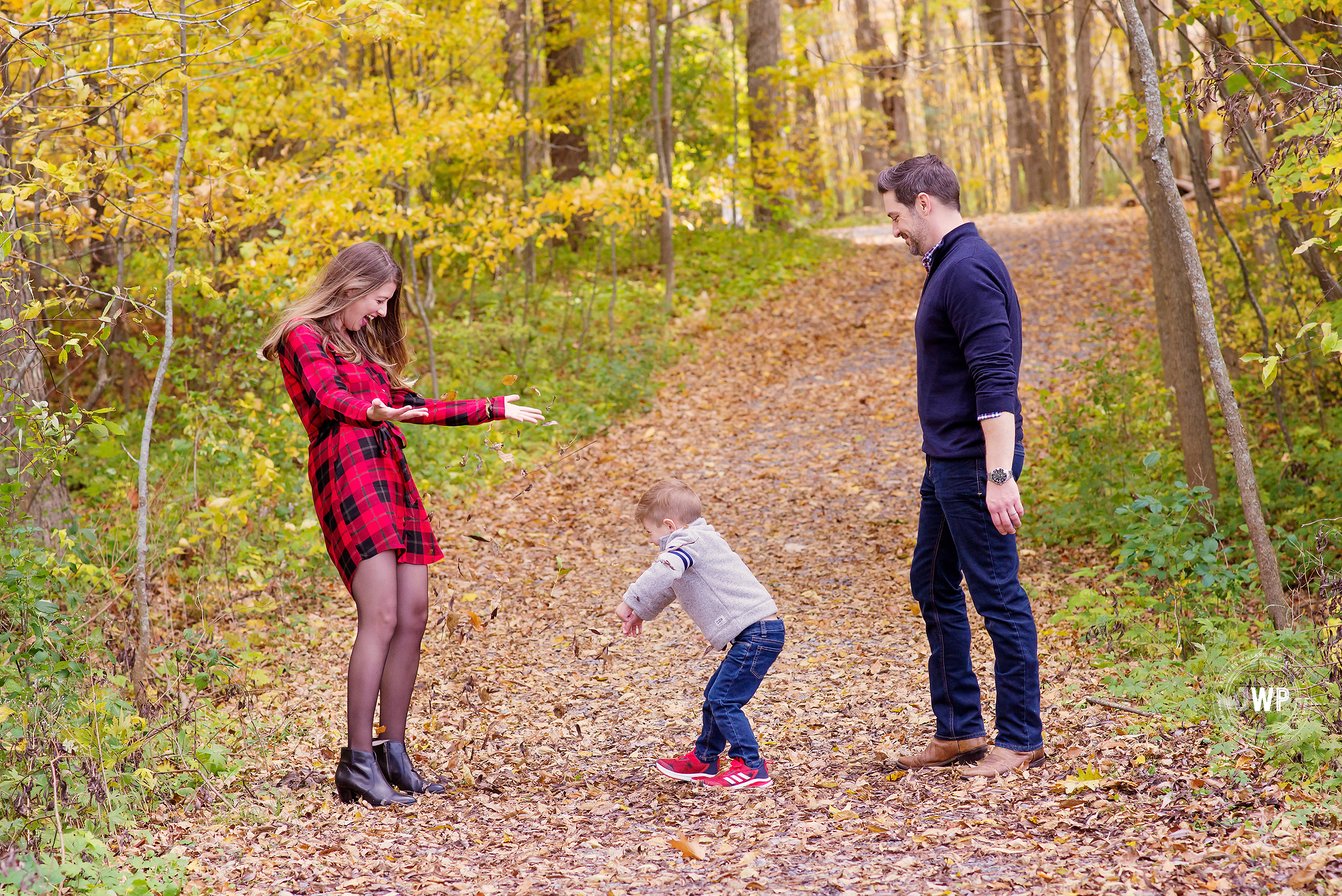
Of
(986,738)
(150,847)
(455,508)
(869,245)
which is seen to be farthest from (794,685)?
(869,245)

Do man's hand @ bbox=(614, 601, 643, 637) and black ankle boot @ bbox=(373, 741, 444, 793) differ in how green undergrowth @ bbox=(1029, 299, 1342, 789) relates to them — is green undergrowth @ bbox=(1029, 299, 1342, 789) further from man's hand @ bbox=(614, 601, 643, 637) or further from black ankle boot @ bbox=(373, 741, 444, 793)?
black ankle boot @ bbox=(373, 741, 444, 793)

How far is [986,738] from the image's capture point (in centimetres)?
380

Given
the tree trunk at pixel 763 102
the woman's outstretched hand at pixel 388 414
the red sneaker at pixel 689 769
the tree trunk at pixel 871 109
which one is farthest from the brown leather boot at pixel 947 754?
the tree trunk at pixel 871 109

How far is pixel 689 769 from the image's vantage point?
3703 mm

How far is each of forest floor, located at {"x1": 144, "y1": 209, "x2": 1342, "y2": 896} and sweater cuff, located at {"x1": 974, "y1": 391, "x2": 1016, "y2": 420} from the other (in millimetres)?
1201

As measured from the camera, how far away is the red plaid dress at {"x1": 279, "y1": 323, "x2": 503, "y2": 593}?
3564 mm

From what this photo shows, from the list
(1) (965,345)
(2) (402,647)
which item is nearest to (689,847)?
(2) (402,647)

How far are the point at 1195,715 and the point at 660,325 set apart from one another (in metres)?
9.62

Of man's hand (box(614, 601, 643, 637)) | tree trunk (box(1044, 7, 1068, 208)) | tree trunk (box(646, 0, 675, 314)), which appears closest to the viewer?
man's hand (box(614, 601, 643, 637))

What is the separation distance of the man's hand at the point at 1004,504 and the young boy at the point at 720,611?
83 centimetres

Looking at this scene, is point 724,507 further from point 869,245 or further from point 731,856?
point 869,245

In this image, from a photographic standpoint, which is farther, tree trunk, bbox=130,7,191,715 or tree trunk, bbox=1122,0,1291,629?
tree trunk, bbox=1122,0,1291,629

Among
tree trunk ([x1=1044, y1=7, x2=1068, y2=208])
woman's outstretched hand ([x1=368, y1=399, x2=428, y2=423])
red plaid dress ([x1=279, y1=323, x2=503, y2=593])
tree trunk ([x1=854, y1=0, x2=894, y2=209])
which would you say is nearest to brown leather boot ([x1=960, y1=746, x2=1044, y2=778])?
red plaid dress ([x1=279, y1=323, x2=503, y2=593])

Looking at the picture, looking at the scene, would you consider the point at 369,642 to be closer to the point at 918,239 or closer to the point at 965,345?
the point at 965,345
